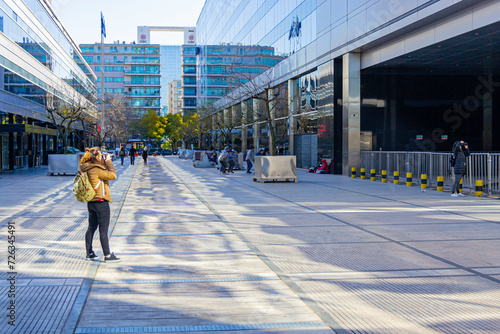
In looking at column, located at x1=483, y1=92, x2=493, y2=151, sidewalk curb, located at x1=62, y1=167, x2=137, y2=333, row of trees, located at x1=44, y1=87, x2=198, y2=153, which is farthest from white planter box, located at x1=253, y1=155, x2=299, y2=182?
column, located at x1=483, y1=92, x2=493, y2=151

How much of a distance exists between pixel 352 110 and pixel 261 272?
72.8 feet

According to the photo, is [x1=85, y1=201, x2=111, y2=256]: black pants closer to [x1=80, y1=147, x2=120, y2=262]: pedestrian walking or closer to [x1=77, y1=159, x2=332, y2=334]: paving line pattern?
[x1=80, y1=147, x2=120, y2=262]: pedestrian walking

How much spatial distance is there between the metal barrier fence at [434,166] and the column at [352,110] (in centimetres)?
84

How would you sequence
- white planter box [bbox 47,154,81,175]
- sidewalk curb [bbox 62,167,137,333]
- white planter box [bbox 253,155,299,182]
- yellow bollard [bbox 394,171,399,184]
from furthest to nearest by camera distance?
white planter box [bbox 47,154,81,175] < white planter box [bbox 253,155,299,182] < yellow bollard [bbox 394,171,399,184] < sidewalk curb [bbox 62,167,137,333]

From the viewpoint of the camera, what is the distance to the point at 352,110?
27.8m

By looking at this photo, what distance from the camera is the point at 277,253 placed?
786 centimetres

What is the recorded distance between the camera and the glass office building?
2358 centimetres

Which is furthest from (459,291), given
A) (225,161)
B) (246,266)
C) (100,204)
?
(225,161)

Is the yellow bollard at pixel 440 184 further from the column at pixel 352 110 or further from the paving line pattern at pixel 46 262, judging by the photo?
the paving line pattern at pixel 46 262

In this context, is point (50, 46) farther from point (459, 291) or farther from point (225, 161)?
point (459, 291)

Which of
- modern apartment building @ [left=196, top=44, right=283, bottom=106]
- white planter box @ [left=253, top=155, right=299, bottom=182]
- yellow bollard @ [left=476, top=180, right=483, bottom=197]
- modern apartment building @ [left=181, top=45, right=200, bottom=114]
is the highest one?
modern apartment building @ [left=181, top=45, right=200, bottom=114]

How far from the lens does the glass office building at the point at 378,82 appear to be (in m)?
23.6

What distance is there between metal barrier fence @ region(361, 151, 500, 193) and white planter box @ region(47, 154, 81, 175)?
15.4 m

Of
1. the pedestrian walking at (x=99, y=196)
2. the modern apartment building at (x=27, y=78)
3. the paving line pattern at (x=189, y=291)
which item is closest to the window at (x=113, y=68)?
the modern apartment building at (x=27, y=78)
